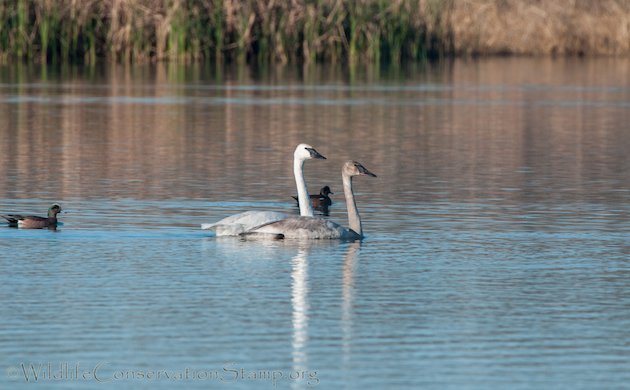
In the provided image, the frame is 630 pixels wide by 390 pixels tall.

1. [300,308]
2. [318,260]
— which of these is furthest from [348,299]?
[318,260]

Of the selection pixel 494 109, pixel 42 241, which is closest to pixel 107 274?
pixel 42 241

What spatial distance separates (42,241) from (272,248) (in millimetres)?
1810

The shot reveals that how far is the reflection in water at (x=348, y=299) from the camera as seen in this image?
323 inches

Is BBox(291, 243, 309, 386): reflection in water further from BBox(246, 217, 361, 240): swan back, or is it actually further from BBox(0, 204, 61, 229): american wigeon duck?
BBox(0, 204, 61, 229): american wigeon duck

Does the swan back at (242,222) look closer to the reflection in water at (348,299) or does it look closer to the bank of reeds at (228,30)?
the reflection in water at (348,299)

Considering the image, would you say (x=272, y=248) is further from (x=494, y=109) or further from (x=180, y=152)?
(x=494, y=109)

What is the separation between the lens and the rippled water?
783cm

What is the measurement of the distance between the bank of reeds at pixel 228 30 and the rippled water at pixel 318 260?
11.6 metres

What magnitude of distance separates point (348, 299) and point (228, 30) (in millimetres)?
29452

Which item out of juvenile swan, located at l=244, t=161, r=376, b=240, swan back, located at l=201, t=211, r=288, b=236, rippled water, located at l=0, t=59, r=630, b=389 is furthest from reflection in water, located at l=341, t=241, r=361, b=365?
swan back, located at l=201, t=211, r=288, b=236

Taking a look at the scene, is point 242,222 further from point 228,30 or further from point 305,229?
point 228,30

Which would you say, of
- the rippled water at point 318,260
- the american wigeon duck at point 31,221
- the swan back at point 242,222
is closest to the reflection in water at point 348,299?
the rippled water at point 318,260

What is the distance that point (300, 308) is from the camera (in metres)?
9.24

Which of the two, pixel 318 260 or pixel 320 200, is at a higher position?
pixel 320 200
